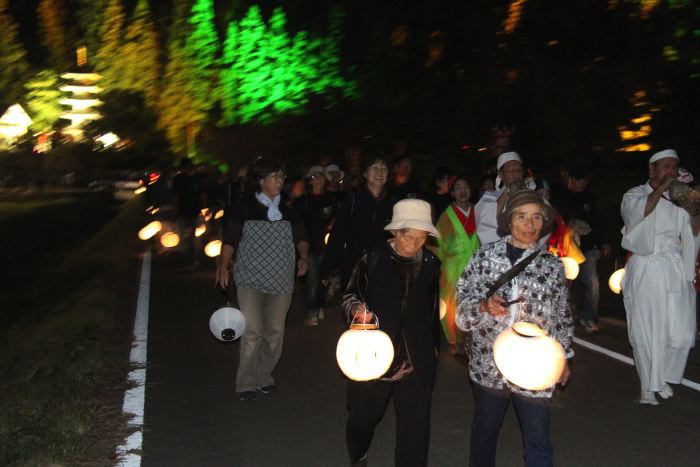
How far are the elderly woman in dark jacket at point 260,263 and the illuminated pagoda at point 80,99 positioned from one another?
63.1 m

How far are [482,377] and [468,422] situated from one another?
7.65ft

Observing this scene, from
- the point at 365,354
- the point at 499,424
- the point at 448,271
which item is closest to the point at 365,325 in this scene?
the point at 365,354

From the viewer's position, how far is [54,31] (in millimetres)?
84750

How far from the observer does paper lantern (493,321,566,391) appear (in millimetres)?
4641

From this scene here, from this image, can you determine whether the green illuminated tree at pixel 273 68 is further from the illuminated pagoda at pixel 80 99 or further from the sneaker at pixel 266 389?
the illuminated pagoda at pixel 80 99

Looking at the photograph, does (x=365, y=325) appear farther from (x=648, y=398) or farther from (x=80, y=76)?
(x=80, y=76)

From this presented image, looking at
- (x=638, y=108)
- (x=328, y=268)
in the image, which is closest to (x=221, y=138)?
(x=638, y=108)

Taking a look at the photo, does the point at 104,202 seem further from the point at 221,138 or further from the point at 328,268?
the point at 328,268

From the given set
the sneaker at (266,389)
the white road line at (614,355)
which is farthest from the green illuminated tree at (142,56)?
the sneaker at (266,389)

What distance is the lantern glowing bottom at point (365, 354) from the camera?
16.2 ft

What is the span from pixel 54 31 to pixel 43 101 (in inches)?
424

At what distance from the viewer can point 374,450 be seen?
6773 millimetres

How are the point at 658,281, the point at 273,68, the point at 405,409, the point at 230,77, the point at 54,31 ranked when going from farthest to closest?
the point at 54,31 → the point at 230,77 → the point at 273,68 → the point at 658,281 → the point at 405,409

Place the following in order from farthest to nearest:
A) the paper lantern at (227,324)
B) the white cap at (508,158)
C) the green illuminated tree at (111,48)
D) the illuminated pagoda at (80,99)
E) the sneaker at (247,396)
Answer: the illuminated pagoda at (80,99) < the green illuminated tree at (111,48) < the paper lantern at (227,324) < the white cap at (508,158) < the sneaker at (247,396)
